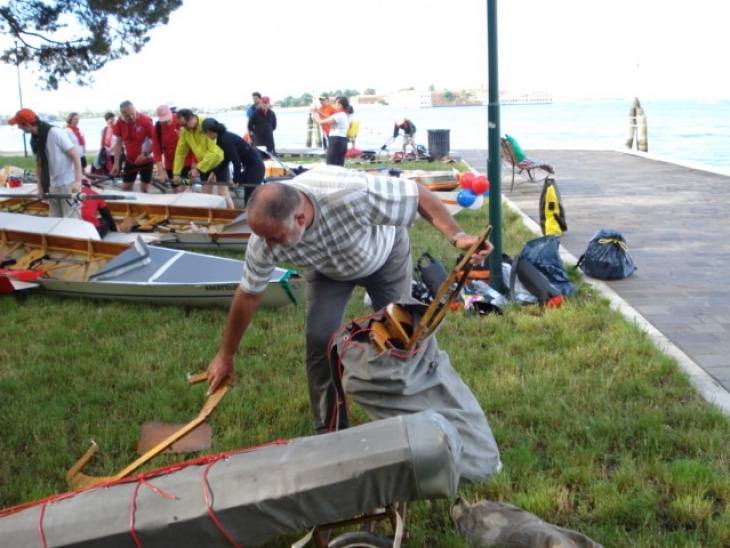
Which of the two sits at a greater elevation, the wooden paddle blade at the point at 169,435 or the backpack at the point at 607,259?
the backpack at the point at 607,259

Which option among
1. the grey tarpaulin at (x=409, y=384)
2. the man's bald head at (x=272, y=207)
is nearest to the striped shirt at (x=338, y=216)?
the man's bald head at (x=272, y=207)

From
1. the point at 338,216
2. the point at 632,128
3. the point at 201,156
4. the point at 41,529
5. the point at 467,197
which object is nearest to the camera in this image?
the point at 41,529

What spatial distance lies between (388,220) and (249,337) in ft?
9.46

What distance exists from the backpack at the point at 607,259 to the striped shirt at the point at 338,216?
14.4 ft

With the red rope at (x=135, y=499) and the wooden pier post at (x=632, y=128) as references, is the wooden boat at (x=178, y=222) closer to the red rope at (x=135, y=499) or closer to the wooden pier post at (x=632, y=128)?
the red rope at (x=135, y=499)

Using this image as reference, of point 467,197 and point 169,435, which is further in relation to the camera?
point 467,197

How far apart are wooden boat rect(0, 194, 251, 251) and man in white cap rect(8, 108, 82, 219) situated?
1.66 ft

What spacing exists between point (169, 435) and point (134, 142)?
8.90m

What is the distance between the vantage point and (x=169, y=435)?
166 inches

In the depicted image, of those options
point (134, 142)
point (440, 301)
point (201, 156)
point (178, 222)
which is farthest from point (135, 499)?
point (134, 142)

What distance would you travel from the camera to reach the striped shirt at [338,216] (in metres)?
3.30

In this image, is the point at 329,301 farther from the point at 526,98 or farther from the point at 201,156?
the point at 526,98

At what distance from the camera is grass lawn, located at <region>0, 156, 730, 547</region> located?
339cm

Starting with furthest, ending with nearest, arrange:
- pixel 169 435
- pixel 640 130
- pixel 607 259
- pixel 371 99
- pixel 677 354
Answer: pixel 371 99, pixel 640 130, pixel 607 259, pixel 677 354, pixel 169 435
